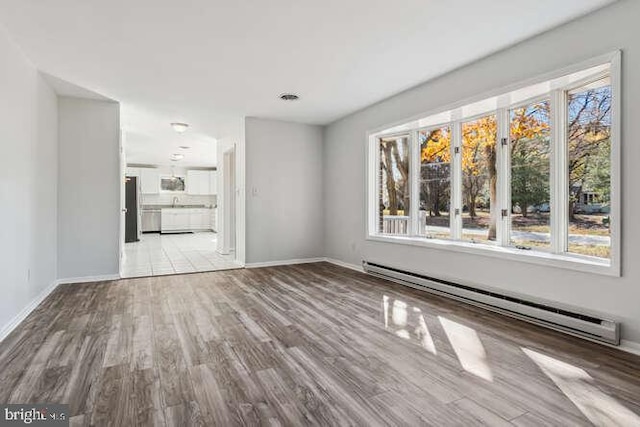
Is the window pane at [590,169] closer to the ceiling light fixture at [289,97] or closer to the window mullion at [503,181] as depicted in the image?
the window mullion at [503,181]

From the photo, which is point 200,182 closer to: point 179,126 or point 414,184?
point 179,126

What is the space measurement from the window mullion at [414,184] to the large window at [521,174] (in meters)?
0.01

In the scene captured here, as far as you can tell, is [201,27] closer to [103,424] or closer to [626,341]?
[103,424]

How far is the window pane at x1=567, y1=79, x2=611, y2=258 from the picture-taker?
2586 millimetres

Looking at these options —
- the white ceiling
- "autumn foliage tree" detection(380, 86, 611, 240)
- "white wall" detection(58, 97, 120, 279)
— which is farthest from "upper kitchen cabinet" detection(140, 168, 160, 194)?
"autumn foliage tree" detection(380, 86, 611, 240)

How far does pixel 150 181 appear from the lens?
431 inches

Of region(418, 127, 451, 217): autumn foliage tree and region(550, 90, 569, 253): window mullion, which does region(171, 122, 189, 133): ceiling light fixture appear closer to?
region(418, 127, 451, 217): autumn foliage tree

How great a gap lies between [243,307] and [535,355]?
248 cm

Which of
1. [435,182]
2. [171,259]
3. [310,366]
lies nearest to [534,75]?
[435,182]

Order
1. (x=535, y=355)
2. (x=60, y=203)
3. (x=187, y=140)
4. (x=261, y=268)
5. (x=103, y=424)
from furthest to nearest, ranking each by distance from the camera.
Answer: (x=187, y=140)
(x=261, y=268)
(x=60, y=203)
(x=535, y=355)
(x=103, y=424)

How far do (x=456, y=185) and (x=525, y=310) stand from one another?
1.62m

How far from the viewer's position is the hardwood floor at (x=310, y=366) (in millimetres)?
1590

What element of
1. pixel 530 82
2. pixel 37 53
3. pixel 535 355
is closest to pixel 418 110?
pixel 530 82

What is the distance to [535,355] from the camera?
216 cm
